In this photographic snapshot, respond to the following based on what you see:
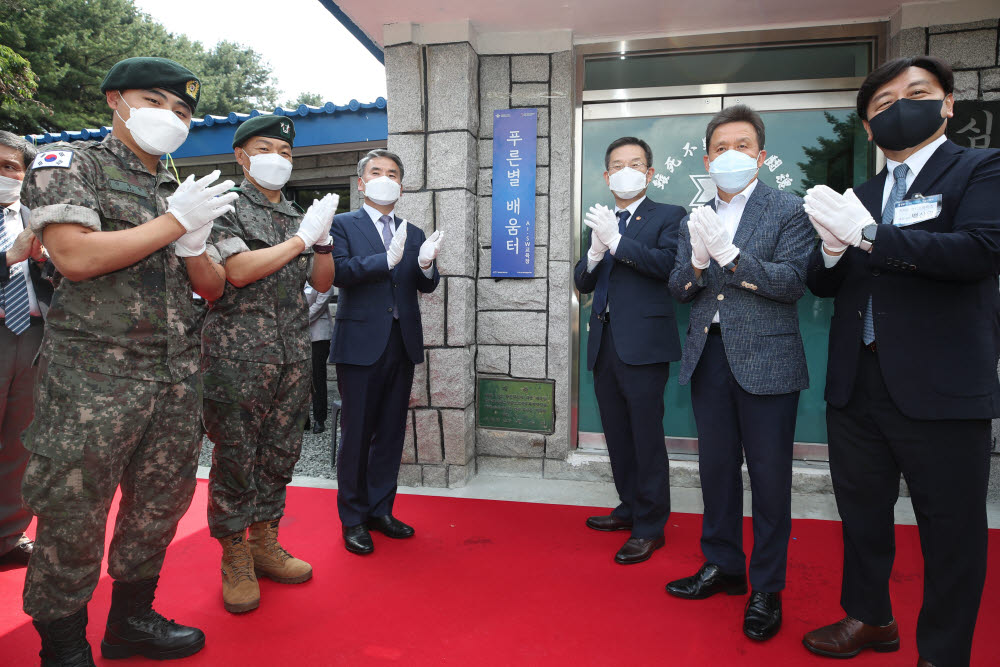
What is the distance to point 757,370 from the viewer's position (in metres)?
2.00

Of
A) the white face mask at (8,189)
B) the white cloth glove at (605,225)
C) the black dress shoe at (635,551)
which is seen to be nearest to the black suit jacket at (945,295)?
the white cloth glove at (605,225)

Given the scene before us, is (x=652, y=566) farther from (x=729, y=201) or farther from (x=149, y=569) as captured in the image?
(x=149, y=569)

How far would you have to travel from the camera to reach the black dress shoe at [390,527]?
2.77 meters

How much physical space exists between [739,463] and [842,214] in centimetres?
102

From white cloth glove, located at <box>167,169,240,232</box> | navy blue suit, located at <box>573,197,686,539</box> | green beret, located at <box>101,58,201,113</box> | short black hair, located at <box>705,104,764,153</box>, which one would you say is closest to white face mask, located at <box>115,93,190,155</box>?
green beret, located at <box>101,58,201,113</box>

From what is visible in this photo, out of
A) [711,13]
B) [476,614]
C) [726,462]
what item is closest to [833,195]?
[726,462]

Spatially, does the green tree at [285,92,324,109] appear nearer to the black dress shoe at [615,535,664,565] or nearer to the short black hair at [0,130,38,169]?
the short black hair at [0,130,38,169]

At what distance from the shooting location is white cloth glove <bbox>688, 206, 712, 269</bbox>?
1992mm

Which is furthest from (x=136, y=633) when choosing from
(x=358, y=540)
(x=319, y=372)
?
(x=319, y=372)

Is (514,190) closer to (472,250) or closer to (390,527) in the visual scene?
(472,250)

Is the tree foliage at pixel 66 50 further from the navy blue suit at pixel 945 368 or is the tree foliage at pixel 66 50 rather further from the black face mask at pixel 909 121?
the navy blue suit at pixel 945 368

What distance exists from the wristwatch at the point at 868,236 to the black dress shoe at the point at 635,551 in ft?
5.20

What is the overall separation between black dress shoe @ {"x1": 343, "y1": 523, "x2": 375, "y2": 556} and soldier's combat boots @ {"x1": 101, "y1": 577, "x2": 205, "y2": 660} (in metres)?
0.81

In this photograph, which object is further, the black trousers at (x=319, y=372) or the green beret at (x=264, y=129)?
the black trousers at (x=319, y=372)
